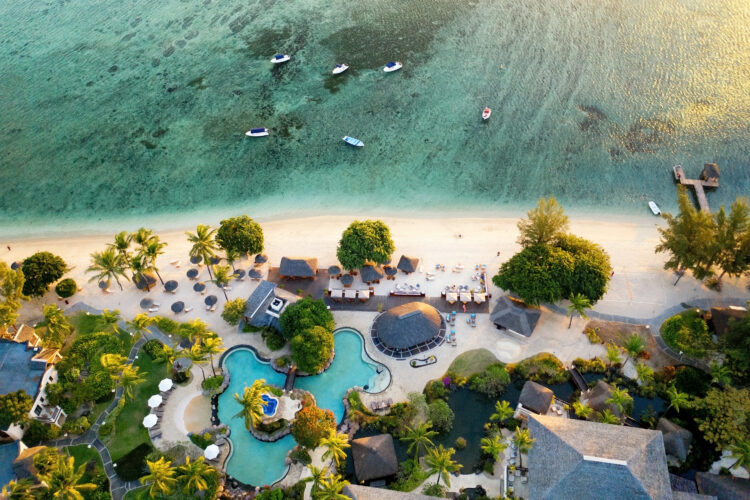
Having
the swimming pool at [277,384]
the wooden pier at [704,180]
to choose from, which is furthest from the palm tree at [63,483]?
the wooden pier at [704,180]

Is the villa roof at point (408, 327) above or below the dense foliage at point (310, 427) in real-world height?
above

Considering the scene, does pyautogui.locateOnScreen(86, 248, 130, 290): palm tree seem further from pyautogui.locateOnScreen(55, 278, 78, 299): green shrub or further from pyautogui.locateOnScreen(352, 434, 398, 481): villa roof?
pyautogui.locateOnScreen(352, 434, 398, 481): villa roof

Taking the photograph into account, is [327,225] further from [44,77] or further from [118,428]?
[44,77]

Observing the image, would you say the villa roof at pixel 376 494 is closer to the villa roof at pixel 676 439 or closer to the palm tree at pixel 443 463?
the palm tree at pixel 443 463

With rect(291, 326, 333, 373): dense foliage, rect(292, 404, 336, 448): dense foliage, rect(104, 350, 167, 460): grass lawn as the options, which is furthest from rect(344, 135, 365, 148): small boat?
rect(292, 404, 336, 448): dense foliage

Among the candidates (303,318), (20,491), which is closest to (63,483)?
(20,491)

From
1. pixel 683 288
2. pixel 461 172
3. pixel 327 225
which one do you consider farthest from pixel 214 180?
pixel 683 288

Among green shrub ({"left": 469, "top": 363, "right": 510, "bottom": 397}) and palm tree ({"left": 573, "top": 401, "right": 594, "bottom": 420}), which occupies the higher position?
palm tree ({"left": 573, "top": 401, "right": 594, "bottom": 420})
